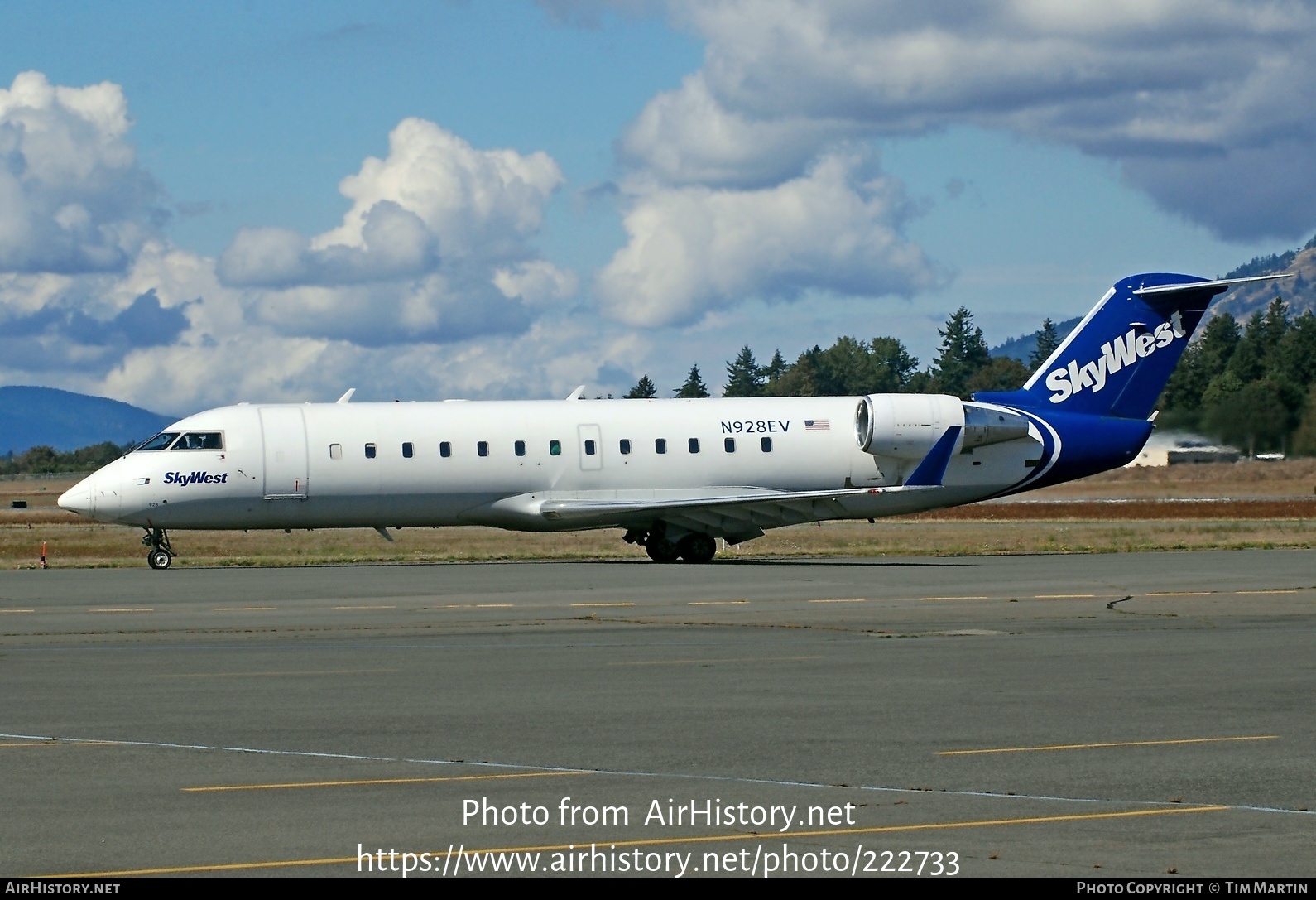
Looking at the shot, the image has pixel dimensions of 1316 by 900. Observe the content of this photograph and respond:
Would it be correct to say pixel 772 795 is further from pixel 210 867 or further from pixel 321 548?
pixel 321 548

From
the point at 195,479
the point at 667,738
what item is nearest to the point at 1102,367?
the point at 195,479

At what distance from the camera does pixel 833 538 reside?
1836 inches

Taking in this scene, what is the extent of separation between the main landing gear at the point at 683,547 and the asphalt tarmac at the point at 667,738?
39.5ft

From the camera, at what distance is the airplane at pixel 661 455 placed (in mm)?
35469

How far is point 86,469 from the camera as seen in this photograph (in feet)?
541

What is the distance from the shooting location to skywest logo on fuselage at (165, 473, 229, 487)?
3509 centimetres

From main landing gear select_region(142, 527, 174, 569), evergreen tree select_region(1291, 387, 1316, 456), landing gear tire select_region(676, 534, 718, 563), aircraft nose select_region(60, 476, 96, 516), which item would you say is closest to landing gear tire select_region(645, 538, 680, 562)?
landing gear tire select_region(676, 534, 718, 563)

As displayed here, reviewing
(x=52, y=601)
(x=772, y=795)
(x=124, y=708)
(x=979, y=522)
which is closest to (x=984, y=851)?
(x=772, y=795)

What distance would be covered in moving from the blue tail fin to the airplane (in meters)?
0.04

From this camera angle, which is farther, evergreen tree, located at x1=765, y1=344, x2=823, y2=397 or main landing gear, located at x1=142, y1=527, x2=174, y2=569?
evergreen tree, located at x1=765, y1=344, x2=823, y2=397

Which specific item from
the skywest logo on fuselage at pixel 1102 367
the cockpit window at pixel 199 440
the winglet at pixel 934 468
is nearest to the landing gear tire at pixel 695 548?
the winglet at pixel 934 468

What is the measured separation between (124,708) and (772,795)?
6.58m

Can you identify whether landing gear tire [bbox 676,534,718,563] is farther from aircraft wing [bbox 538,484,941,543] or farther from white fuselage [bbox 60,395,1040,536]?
white fuselage [bbox 60,395,1040,536]

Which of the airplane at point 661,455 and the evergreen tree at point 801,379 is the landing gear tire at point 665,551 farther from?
the evergreen tree at point 801,379
